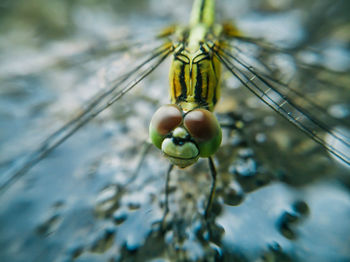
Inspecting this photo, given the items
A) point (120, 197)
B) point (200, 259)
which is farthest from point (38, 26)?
point (200, 259)

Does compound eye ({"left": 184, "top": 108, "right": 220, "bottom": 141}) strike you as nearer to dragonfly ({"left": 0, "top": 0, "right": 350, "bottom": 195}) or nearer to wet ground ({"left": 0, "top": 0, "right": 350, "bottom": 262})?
dragonfly ({"left": 0, "top": 0, "right": 350, "bottom": 195})

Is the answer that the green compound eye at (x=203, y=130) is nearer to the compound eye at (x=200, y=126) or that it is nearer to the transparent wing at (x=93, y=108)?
the compound eye at (x=200, y=126)

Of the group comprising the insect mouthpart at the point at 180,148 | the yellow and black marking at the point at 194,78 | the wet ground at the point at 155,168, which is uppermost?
the yellow and black marking at the point at 194,78

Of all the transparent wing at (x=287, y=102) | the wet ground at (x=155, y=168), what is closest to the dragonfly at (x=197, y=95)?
the transparent wing at (x=287, y=102)

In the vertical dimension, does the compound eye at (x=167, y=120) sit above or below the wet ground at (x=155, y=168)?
above

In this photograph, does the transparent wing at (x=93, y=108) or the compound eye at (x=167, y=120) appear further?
the transparent wing at (x=93, y=108)

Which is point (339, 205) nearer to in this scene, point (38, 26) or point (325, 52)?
point (325, 52)

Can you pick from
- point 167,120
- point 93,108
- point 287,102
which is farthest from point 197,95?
point 93,108
